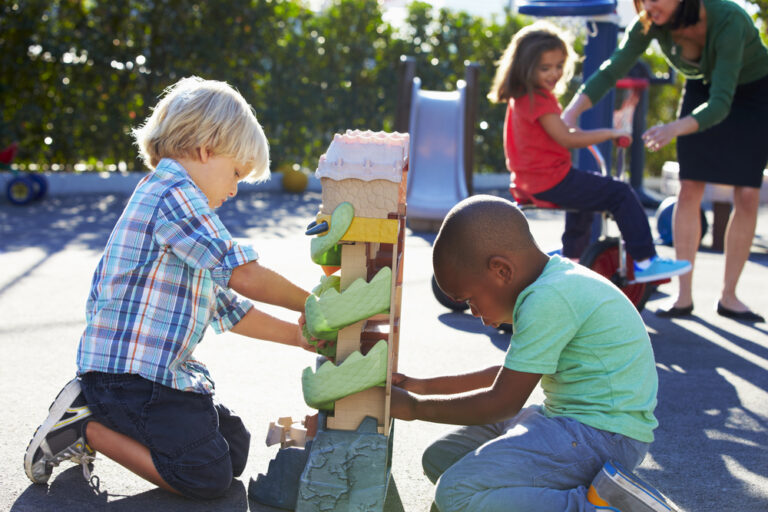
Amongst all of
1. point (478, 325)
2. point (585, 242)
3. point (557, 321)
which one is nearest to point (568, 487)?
point (557, 321)

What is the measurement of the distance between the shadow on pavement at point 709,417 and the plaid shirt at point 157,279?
1479mm

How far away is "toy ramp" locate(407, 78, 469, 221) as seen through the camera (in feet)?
28.8

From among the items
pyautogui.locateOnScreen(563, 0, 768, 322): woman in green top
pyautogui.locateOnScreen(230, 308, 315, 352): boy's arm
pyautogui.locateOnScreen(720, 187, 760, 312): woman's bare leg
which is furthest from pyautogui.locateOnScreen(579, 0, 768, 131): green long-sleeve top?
pyautogui.locateOnScreen(230, 308, 315, 352): boy's arm

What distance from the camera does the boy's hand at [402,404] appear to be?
2.26 m

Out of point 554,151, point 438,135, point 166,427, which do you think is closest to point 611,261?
point 554,151

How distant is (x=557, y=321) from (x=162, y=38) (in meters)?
9.15

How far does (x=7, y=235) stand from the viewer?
686 cm

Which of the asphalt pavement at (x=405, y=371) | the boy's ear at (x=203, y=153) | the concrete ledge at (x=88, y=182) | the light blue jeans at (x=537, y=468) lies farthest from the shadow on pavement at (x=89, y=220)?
the light blue jeans at (x=537, y=468)

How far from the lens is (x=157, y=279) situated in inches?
95.5

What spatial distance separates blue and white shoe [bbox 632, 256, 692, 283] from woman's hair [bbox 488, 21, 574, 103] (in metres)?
1.10

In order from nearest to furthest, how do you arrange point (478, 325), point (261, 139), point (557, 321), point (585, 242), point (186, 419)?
point (557, 321)
point (186, 419)
point (261, 139)
point (478, 325)
point (585, 242)

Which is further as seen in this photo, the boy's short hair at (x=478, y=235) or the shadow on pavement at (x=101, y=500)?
the shadow on pavement at (x=101, y=500)

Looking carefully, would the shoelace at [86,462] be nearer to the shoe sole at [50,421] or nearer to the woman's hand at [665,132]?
the shoe sole at [50,421]

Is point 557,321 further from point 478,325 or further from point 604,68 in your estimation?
point 604,68
